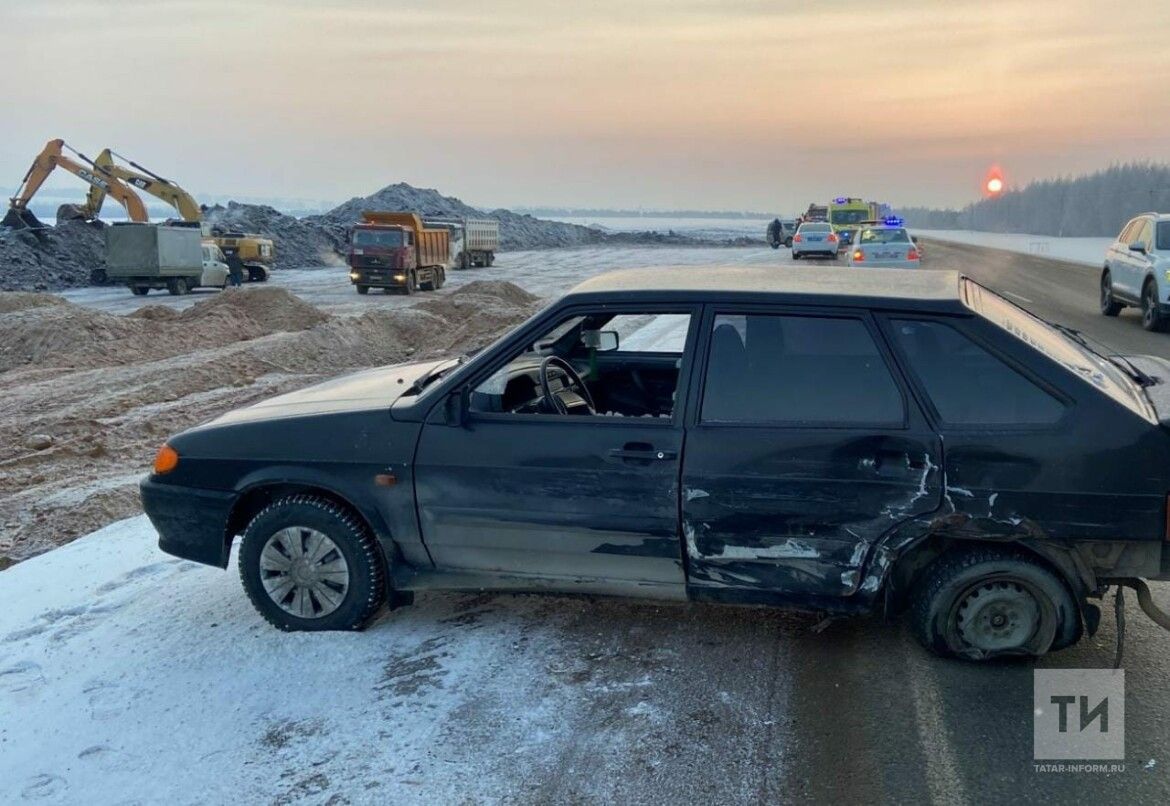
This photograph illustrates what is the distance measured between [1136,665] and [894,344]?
1715 millimetres

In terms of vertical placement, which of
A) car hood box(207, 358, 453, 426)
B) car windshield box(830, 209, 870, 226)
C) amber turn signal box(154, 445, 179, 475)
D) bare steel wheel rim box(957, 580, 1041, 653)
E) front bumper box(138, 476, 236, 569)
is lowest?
bare steel wheel rim box(957, 580, 1041, 653)

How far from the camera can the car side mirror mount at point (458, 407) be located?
4.25 metres

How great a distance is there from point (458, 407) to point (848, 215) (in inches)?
1841

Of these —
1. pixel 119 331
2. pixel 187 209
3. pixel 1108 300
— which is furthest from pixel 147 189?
pixel 1108 300

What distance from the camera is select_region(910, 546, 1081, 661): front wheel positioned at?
12.9 feet

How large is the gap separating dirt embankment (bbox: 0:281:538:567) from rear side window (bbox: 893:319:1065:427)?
5.80 metres

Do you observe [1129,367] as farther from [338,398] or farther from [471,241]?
[471,241]

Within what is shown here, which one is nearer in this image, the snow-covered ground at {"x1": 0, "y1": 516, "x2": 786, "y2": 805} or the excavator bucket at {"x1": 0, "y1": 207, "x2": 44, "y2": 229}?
the snow-covered ground at {"x1": 0, "y1": 516, "x2": 786, "y2": 805}

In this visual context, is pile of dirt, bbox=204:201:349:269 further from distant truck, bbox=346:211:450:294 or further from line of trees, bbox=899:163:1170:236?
line of trees, bbox=899:163:1170:236

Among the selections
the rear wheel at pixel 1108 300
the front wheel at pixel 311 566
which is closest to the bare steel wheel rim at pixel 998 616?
the front wheel at pixel 311 566

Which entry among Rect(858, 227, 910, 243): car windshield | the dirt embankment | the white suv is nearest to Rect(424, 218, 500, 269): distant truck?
the dirt embankment

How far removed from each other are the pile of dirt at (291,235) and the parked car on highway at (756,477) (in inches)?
1823

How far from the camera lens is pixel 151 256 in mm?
30281

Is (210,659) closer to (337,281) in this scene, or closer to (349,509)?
(349,509)
